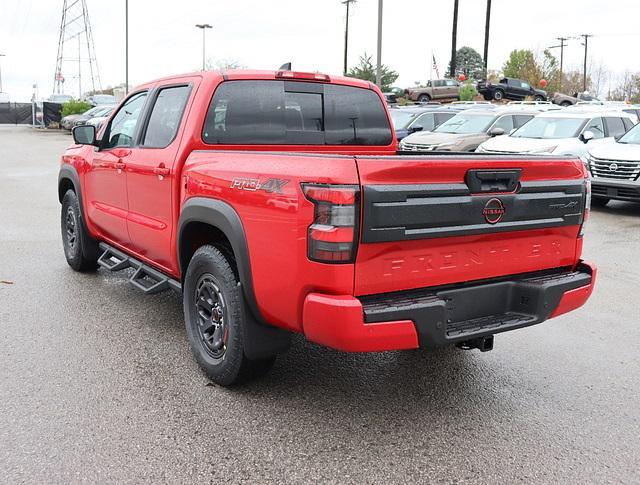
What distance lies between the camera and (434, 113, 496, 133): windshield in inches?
642

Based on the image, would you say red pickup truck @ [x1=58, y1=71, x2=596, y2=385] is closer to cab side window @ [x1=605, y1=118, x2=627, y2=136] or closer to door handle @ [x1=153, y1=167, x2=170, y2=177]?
door handle @ [x1=153, y1=167, x2=170, y2=177]

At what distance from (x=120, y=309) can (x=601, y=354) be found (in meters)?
3.91

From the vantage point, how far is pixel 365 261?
308 centimetres

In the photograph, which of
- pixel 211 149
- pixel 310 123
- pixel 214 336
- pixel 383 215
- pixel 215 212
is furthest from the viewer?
pixel 310 123

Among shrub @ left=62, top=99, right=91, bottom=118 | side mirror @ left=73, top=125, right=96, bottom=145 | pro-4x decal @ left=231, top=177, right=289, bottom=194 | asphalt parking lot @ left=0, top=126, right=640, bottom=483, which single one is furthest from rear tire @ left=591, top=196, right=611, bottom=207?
shrub @ left=62, top=99, right=91, bottom=118

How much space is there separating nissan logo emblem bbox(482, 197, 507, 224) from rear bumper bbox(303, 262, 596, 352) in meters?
0.36

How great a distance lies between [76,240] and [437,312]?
464 centimetres

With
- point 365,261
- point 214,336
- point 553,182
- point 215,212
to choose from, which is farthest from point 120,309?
point 553,182

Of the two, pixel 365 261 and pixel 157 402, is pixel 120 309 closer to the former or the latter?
pixel 157 402

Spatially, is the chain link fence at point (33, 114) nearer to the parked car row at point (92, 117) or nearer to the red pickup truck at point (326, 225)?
the parked car row at point (92, 117)

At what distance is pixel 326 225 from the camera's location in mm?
3029

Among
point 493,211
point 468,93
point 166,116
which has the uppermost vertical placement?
point 468,93

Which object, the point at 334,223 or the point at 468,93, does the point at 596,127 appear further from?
the point at 468,93

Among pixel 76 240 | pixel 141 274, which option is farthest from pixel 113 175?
pixel 76 240
